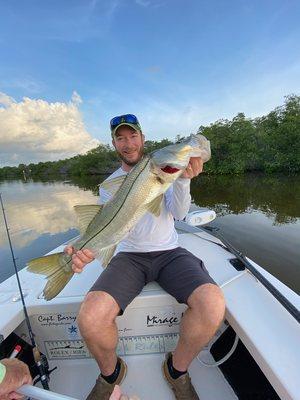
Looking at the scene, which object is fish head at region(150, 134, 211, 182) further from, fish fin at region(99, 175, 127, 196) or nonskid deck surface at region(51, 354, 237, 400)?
nonskid deck surface at region(51, 354, 237, 400)

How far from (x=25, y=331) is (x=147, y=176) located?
6.31 ft

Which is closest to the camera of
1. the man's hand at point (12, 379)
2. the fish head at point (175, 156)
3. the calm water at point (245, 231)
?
the man's hand at point (12, 379)

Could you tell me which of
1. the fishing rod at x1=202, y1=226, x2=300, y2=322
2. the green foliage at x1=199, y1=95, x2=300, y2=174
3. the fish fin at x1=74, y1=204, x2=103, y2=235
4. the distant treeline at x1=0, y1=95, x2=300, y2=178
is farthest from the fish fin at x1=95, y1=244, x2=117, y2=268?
the green foliage at x1=199, y1=95, x2=300, y2=174

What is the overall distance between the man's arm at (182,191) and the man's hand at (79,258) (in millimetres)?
869

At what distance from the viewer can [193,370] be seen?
2.64m

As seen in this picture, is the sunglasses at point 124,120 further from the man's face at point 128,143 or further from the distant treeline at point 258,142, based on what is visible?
the distant treeline at point 258,142

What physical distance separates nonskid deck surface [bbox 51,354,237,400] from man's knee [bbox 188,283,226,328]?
70 cm

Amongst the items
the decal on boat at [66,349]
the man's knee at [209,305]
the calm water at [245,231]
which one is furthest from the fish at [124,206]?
the calm water at [245,231]

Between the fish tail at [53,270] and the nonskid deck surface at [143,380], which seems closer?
the fish tail at [53,270]

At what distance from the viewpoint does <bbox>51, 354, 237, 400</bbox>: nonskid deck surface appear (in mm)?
2406

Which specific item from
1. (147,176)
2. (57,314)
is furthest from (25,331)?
(147,176)

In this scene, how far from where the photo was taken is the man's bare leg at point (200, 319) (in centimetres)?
213

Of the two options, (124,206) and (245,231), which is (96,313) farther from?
(245,231)

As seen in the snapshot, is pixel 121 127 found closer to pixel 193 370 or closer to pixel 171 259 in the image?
pixel 171 259
